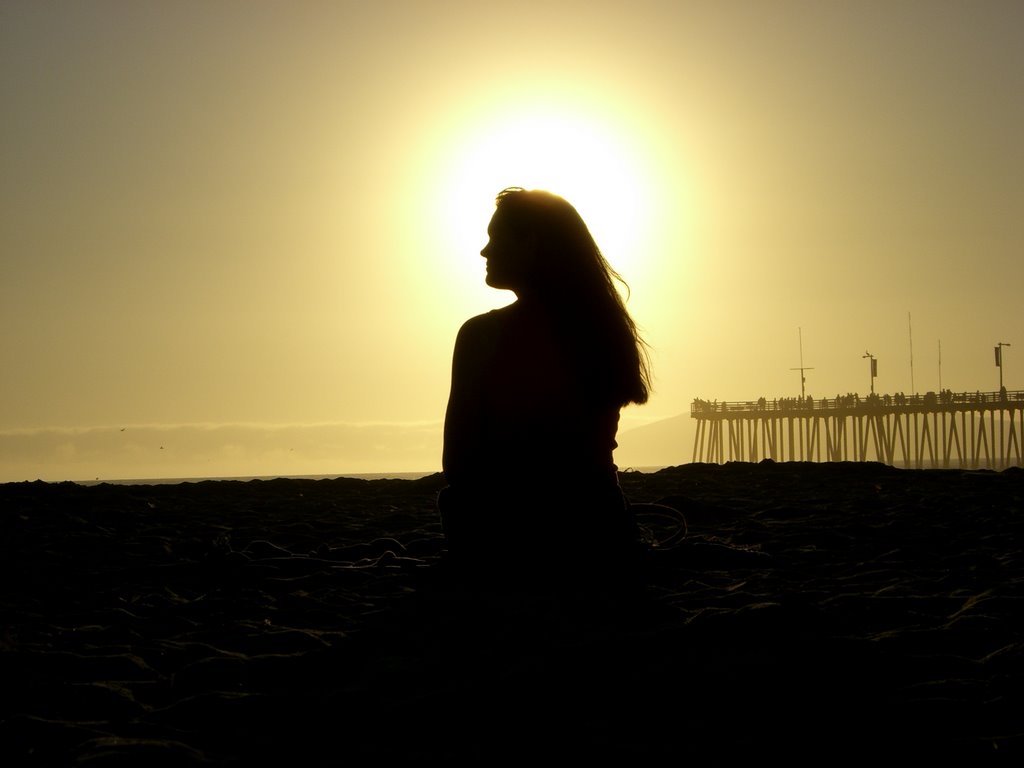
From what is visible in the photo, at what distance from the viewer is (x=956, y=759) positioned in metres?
2.27

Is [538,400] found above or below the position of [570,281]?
below

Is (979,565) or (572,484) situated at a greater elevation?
(572,484)

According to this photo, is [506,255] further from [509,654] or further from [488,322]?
[509,654]

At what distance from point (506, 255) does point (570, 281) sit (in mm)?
330

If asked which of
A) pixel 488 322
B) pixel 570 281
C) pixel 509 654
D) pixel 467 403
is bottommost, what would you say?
pixel 509 654

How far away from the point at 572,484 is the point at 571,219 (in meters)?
1.26

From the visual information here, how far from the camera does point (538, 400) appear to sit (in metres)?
4.41

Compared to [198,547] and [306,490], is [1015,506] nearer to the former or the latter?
[198,547]

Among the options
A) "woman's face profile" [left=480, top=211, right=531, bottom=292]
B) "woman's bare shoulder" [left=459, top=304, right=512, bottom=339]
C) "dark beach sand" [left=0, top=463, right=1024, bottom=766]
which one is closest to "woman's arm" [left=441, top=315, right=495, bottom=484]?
"woman's bare shoulder" [left=459, top=304, right=512, bottom=339]

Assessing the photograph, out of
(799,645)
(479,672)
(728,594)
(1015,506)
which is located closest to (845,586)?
(728,594)

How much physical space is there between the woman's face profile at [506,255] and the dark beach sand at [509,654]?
4.81ft

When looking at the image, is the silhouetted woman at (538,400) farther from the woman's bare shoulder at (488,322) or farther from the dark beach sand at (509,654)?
the dark beach sand at (509,654)

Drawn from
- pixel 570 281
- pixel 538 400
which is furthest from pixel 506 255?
pixel 538 400

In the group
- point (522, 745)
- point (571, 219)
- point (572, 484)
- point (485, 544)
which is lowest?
point (522, 745)
